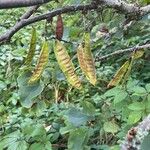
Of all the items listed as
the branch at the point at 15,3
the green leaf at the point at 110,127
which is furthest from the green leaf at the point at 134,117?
the branch at the point at 15,3

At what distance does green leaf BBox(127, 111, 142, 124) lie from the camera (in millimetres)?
1357

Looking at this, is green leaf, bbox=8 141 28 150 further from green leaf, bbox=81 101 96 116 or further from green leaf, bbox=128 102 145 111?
green leaf, bbox=128 102 145 111

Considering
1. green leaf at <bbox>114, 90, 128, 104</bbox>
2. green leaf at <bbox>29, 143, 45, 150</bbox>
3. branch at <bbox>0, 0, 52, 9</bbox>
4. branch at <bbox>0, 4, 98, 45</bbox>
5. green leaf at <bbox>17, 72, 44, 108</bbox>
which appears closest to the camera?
branch at <bbox>0, 0, 52, 9</bbox>

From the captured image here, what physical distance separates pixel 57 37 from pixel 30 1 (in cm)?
26

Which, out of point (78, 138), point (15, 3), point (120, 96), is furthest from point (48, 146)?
point (15, 3)

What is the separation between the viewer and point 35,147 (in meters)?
1.62

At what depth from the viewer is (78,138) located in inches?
60.4

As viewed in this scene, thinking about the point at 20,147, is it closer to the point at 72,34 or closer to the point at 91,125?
the point at 91,125

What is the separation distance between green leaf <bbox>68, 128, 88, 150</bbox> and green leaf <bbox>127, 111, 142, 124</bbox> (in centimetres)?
23

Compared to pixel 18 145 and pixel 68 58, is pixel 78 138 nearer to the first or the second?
pixel 18 145

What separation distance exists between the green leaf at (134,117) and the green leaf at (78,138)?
0.23 m

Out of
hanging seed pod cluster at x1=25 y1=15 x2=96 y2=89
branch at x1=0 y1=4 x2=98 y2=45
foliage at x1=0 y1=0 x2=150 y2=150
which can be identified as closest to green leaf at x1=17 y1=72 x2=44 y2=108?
foliage at x1=0 y1=0 x2=150 y2=150

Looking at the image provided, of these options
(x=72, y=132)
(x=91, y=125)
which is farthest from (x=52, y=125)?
(x=72, y=132)

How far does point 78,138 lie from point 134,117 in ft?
0.89
